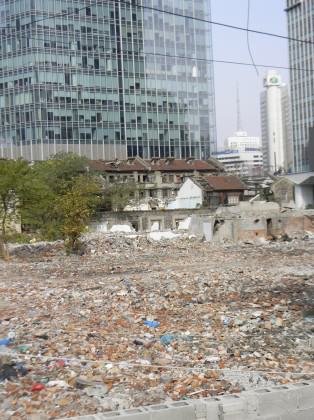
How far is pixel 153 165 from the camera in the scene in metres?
61.3

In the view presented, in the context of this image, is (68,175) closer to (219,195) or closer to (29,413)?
(219,195)

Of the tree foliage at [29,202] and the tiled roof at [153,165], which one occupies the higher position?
the tiled roof at [153,165]

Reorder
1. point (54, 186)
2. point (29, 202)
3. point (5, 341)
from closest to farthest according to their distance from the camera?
point (5, 341) < point (29, 202) < point (54, 186)

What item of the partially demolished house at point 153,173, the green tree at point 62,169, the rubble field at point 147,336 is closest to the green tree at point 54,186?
the green tree at point 62,169

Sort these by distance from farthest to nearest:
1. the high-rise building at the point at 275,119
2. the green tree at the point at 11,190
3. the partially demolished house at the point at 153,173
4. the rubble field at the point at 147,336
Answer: the high-rise building at the point at 275,119, the partially demolished house at the point at 153,173, the green tree at the point at 11,190, the rubble field at the point at 147,336

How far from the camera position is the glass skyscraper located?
67.1 meters

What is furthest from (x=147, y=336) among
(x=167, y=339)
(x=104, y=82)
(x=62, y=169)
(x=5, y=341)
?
(x=104, y=82)

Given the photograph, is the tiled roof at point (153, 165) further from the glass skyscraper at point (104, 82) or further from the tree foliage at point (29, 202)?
the tree foliage at point (29, 202)

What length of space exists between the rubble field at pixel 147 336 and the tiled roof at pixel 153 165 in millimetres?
40348

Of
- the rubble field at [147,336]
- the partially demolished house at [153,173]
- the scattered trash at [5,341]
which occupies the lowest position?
the rubble field at [147,336]

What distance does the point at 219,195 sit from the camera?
5291 cm

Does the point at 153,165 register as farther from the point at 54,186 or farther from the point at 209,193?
the point at 54,186

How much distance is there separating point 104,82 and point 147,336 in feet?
214

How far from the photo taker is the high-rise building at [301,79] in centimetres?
9031
